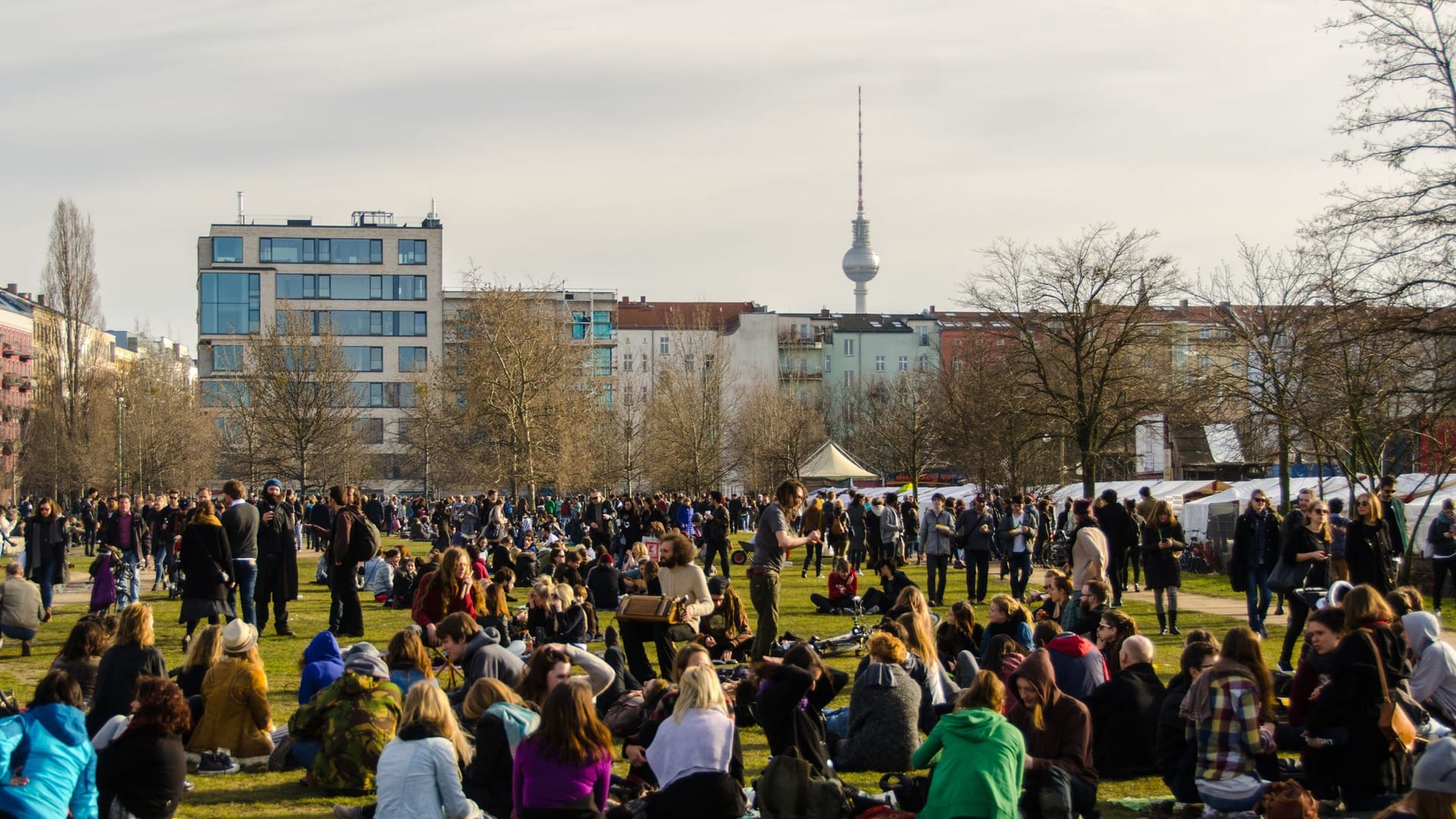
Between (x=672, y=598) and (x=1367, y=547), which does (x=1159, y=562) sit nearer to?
(x=1367, y=547)

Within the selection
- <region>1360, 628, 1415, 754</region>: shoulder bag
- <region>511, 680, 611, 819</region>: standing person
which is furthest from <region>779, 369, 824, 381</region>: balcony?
<region>511, 680, 611, 819</region>: standing person

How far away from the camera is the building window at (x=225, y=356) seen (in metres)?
82.7

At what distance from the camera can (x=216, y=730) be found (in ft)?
34.0

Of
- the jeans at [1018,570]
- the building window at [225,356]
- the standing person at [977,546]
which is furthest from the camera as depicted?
the building window at [225,356]

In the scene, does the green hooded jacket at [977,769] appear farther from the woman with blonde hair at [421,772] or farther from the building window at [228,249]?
the building window at [228,249]

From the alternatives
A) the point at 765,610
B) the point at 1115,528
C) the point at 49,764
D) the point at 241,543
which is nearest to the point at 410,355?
the point at 1115,528

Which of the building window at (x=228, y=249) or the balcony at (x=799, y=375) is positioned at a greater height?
the building window at (x=228, y=249)

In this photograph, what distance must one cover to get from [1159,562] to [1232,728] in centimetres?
922

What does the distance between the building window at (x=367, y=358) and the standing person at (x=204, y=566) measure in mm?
78846

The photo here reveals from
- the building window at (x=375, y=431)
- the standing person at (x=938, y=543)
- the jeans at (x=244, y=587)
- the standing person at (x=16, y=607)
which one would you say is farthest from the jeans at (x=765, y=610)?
the building window at (x=375, y=431)

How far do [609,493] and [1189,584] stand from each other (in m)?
40.6

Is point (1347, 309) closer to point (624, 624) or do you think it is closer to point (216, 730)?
point (624, 624)

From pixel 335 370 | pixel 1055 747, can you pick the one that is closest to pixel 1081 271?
pixel 335 370

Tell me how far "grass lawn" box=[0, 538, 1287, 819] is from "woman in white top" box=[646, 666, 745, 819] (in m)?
2.08
